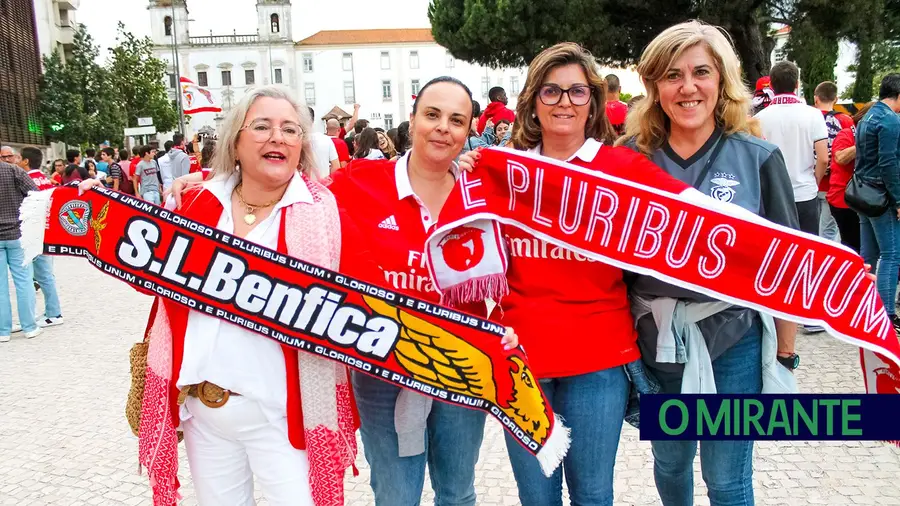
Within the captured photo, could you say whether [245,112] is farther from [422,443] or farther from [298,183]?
[422,443]

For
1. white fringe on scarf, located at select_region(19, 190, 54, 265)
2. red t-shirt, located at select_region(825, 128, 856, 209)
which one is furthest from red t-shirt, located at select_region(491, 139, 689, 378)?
red t-shirt, located at select_region(825, 128, 856, 209)

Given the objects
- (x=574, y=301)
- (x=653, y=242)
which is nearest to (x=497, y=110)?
(x=653, y=242)

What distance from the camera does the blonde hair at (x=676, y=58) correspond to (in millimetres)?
2486

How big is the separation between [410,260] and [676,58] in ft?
4.13

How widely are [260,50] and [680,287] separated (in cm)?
8580

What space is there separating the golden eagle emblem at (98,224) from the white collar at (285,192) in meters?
0.38

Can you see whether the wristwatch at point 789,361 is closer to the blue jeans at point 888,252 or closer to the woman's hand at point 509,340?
the woman's hand at point 509,340

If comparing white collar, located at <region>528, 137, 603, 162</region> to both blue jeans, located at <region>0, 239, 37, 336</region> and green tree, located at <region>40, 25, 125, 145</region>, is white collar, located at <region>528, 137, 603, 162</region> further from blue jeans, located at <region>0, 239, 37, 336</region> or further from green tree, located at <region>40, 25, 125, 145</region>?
green tree, located at <region>40, 25, 125, 145</region>

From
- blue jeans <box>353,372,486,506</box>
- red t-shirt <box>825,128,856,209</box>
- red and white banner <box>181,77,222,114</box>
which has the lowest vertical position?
blue jeans <box>353,372,486,506</box>

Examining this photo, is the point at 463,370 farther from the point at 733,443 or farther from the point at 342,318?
the point at 733,443

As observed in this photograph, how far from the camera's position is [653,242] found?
247 cm

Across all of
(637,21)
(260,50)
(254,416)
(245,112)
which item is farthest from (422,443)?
(260,50)

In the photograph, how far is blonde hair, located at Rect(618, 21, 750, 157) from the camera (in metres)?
2.49

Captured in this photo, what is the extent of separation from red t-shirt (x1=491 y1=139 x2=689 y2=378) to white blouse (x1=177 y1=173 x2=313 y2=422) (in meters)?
0.85
